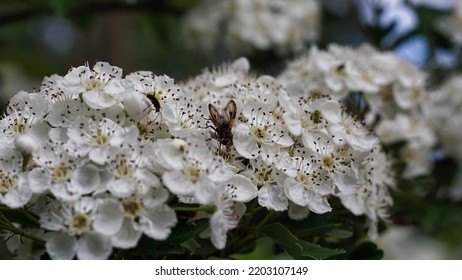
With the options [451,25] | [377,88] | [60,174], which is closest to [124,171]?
[60,174]

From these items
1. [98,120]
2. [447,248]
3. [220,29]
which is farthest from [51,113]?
[447,248]

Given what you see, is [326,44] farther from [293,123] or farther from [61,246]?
[61,246]

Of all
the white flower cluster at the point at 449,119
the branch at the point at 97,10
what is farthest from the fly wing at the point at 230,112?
the branch at the point at 97,10

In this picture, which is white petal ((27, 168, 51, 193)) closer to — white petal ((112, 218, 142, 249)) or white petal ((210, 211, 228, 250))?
white petal ((112, 218, 142, 249))

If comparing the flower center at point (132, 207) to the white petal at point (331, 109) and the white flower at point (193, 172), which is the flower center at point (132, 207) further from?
the white petal at point (331, 109)
